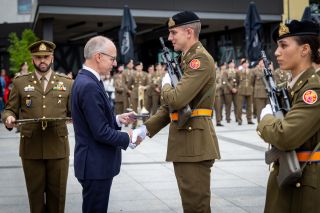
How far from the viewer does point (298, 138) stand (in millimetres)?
3473

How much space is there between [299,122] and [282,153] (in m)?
0.26

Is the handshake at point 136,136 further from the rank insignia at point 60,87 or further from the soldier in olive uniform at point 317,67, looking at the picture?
the soldier in olive uniform at point 317,67

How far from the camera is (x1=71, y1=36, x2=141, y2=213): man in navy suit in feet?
14.3

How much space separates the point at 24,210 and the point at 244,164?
4.61 metres

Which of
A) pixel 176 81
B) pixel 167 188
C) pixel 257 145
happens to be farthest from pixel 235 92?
pixel 176 81

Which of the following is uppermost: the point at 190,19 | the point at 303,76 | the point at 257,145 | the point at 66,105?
the point at 190,19

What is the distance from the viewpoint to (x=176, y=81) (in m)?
4.79

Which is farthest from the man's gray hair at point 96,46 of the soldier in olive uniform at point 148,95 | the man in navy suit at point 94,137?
the soldier in olive uniform at point 148,95

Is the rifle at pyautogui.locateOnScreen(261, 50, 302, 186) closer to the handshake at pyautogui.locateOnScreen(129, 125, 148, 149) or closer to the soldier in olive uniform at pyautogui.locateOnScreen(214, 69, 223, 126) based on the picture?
the handshake at pyautogui.locateOnScreen(129, 125, 148, 149)

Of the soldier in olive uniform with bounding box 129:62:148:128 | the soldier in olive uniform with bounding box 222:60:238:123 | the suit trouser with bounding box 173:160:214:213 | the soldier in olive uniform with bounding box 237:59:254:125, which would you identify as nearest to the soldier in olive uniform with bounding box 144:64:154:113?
the soldier in olive uniform with bounding box 129:62:148:128

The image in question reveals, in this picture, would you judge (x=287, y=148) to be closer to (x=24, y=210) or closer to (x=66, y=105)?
(x=66, y=105)

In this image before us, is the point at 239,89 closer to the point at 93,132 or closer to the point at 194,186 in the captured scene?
the point at 194,186

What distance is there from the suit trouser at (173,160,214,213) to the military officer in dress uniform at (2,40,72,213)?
1486 mm

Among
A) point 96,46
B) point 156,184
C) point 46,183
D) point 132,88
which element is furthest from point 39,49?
point 132,88
